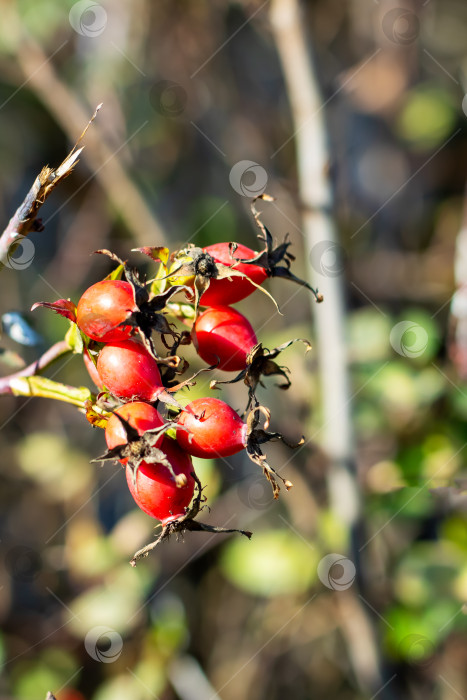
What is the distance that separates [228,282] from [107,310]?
24 cm

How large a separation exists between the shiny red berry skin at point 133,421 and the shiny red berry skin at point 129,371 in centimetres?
3

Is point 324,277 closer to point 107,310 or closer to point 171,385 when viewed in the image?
point 171,385

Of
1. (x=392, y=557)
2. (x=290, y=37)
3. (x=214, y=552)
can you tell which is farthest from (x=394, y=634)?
(x=290, y=37)

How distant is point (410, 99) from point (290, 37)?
191 cm

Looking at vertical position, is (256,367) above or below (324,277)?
below

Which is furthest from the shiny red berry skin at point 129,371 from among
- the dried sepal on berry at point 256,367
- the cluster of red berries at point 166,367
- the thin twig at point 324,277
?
the thin twig at point 324,277

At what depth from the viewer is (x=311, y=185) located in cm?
225

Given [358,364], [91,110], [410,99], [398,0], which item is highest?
[398,0]

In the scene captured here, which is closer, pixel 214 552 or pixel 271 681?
pixel 271 681

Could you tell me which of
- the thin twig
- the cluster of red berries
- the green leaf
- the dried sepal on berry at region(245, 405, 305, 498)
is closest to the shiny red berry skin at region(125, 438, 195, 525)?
the cluster of red berries

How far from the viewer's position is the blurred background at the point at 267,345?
94.8 inches

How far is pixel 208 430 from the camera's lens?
105cm

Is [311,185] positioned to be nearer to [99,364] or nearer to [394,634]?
[99,364]

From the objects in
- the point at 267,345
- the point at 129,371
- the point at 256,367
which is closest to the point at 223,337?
the point at 256,367
